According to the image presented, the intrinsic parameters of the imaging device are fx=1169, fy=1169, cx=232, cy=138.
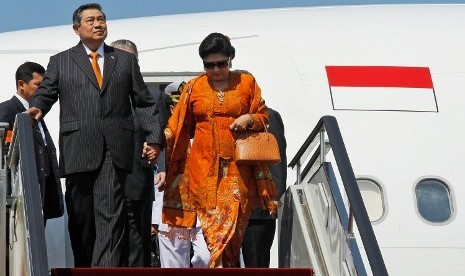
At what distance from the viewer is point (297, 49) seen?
12078 mm

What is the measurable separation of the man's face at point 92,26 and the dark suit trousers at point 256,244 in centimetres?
200

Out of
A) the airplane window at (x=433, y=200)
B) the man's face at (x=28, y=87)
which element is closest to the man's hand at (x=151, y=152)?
the man's face at (x=28, y=87)

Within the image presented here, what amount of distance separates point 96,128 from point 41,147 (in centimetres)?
85

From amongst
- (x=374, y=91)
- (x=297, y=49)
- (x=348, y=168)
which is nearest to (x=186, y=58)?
(x=297, y=49)

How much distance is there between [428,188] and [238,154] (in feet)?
9.87

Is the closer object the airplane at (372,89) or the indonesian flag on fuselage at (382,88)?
the airplane at (372,89)

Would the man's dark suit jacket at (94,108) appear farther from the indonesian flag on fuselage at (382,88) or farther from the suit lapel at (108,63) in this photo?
the indonesian flag on fuselage at (382,88)

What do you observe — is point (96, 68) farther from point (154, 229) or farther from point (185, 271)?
point (154, 229)

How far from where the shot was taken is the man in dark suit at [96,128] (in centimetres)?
878

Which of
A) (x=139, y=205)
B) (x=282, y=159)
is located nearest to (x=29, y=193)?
(x=139, y=205)

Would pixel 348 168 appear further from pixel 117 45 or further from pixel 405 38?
pixel 405 38

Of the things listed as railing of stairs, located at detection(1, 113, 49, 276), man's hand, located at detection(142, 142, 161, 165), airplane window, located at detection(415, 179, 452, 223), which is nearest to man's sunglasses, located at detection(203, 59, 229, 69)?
man's hand, located at detection(142, 142, 161, 165)

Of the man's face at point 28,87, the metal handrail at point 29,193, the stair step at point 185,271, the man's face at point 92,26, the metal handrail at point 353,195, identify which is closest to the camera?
the metal handrail at point 29,193

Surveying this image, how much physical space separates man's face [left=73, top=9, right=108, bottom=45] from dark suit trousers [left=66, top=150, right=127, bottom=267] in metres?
0.95
